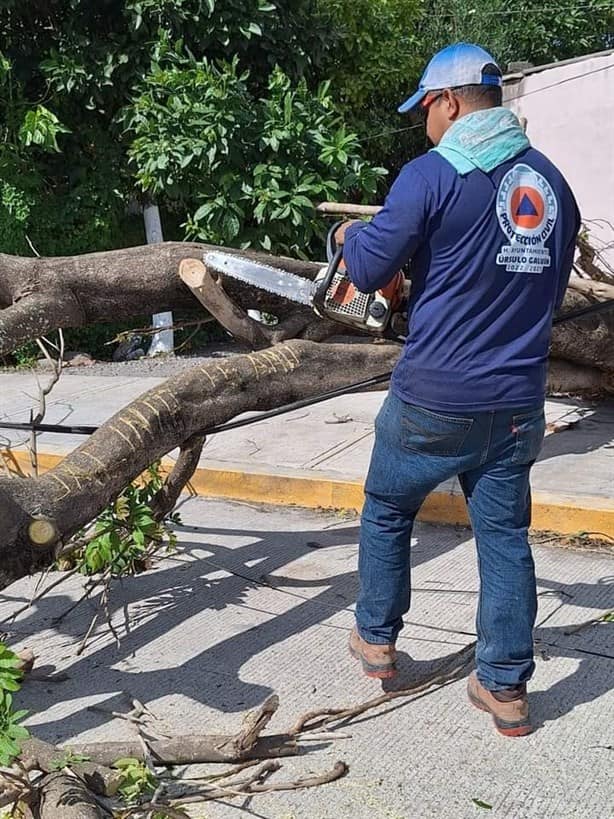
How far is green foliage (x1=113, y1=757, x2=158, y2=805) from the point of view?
254 cm

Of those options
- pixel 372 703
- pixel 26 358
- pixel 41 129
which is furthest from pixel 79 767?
pixel 26 358

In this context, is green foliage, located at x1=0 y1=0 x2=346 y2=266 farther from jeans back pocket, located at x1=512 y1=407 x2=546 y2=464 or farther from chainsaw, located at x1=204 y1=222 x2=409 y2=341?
jeans back pocket, located at x1=512 y1=407 x2=546 y2=464

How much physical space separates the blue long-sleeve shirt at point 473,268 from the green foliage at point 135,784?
52.2 inches

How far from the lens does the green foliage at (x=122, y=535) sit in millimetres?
3855

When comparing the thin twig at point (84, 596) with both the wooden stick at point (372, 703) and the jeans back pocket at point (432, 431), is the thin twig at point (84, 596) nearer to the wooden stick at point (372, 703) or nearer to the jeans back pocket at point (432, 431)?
the wooden stick at point (372, 703)

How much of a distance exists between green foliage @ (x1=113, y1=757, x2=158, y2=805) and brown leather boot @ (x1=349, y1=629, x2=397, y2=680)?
883 mm

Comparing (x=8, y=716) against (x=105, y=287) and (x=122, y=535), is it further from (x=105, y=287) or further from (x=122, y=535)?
(x=105, y=287)

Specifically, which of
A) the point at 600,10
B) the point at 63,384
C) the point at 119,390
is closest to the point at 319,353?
the point at 119,390

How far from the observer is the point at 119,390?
358 inches

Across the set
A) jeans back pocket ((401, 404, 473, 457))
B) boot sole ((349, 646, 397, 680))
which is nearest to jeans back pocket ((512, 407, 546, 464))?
jeans back pocket ((401, 404, 473, 457))

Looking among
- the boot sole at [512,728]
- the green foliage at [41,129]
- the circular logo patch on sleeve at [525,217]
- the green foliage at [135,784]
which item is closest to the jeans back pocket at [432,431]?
the circular logo patch on sleeve at [525,217]

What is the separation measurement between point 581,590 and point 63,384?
22.5 ft

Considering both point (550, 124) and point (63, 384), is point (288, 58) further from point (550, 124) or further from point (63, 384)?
point (63, 384)

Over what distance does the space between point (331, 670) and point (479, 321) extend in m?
1.47
